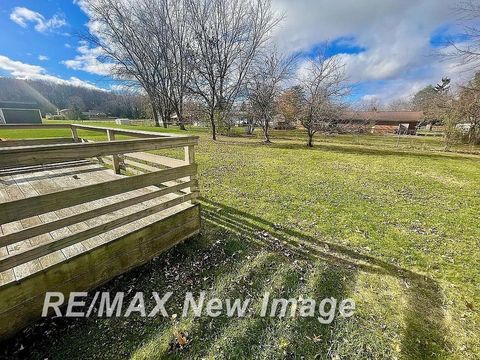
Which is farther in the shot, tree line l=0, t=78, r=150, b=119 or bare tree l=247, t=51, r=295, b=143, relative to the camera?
tree line l=0, t=78, r=150, b=119

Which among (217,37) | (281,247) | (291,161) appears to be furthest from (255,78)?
(281,247)

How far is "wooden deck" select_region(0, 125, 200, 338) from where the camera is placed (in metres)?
1.79

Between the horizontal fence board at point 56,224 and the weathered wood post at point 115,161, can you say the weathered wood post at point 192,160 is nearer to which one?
the horizontal fence board at point 56,224

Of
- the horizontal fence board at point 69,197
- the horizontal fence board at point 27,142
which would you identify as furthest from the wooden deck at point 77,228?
the horizontal fence board at point 27,142

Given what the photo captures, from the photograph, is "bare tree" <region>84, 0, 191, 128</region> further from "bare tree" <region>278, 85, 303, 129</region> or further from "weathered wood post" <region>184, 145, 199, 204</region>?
"weathered wood post" <region>184, 145, 199, 204</region>

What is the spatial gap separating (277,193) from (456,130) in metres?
18.3

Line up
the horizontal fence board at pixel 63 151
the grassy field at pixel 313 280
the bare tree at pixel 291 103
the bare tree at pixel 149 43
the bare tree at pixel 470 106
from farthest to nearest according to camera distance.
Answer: the bare tree at pixel 149 43 → the bare tree at pixel 291 103 → the bare tree at pixel 470 106 → the grassy field at pixel 313 280 → the horizontal fence board at pixel 63 151

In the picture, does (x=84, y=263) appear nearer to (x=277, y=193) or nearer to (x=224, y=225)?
(x=224, y=225)

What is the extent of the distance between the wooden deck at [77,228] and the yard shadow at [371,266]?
3.35ft

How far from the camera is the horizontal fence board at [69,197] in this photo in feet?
5.66

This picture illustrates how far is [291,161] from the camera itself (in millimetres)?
9969

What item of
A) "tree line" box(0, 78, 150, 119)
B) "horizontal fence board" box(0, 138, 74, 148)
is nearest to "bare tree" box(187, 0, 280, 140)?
"horizontal fence board" box(0, 138, 74, 148)

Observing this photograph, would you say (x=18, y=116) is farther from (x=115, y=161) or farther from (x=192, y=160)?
(x=192, y=160)

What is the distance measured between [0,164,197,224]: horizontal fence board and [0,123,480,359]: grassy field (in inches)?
41.0
